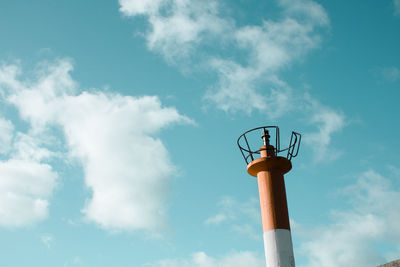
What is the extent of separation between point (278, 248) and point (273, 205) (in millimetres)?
1113

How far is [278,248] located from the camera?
9.88 meters

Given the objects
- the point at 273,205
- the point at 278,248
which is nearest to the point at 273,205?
the point at 273,205

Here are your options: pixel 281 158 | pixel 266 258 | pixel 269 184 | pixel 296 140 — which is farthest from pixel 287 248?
pixel 296 140

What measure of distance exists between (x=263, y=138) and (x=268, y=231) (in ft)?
9.07

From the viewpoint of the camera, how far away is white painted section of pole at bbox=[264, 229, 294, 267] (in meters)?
9.78

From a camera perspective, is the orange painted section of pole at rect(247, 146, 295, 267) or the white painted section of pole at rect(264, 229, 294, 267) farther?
the orange painted section of pole at rect(247, 146, 295, 267)

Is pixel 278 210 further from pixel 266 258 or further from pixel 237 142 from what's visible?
pixel 237 142

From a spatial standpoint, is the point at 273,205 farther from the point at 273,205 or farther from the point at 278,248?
the point at 278,248

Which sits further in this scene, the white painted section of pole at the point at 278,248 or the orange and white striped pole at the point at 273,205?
the orange and white striped pole at the point at 273,205

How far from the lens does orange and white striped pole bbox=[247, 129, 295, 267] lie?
9883 mm

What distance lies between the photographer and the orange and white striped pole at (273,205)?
9.88 meters

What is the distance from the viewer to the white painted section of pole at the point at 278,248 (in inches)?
385

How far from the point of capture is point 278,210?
33.8ft

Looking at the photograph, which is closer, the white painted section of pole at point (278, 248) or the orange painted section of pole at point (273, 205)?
the white painted section of pole at point (278, 248)
